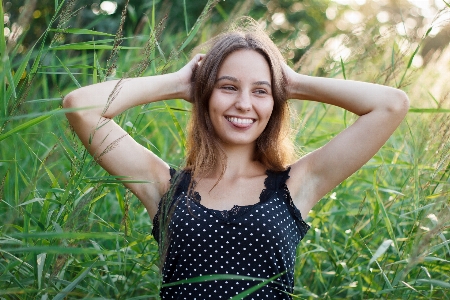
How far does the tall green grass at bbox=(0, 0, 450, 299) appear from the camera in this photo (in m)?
1.69

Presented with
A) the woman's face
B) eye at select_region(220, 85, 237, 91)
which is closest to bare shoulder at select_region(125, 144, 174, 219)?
the woman's face

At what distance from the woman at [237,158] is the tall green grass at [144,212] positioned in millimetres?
95

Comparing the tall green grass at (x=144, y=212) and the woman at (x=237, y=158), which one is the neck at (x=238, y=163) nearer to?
the woman at (x=237, y=158)

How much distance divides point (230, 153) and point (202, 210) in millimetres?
281

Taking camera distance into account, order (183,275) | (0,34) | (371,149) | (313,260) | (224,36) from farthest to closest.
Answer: (313,260) → (224,36) → (371,149) → (183,275) → (0,34)

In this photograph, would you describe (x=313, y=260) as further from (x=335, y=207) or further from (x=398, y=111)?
(x=398, y=111)

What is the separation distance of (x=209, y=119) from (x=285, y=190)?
0.38 metres

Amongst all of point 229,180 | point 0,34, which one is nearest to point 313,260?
point 229,180

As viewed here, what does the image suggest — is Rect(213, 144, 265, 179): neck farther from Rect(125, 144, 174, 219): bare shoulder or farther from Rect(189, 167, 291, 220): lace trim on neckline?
Rect(125, 144, 174, 219): bare shoulder

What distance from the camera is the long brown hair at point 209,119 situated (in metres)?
2.12

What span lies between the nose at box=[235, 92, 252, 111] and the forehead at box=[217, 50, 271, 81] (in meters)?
0.07

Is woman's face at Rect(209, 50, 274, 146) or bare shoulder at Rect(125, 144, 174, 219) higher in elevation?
woman's face at Rect(209, 50, 274, 146)

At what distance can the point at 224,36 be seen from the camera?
7.20 feet

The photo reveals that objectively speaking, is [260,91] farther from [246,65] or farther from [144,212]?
[144,212]
